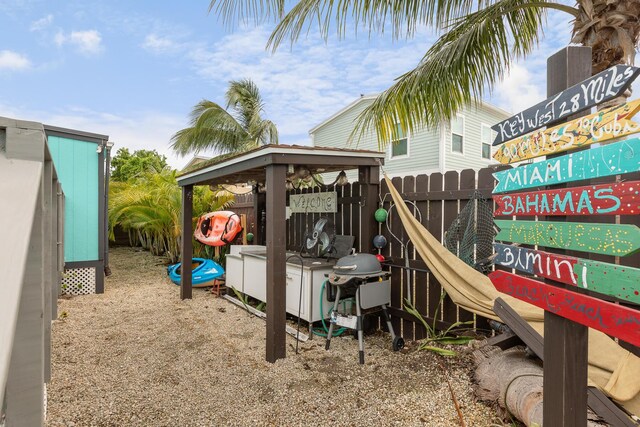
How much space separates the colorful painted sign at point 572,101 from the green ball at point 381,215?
2.39 meters

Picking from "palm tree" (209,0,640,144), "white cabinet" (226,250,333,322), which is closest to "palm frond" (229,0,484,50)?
"palm tree" (209,0,640,144)

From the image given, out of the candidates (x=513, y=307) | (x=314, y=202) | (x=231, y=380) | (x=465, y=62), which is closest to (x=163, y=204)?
(x=314, y=202)

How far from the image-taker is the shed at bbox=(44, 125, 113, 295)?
6281 mm

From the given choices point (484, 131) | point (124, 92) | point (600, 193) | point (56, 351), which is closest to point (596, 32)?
point (600, 193)

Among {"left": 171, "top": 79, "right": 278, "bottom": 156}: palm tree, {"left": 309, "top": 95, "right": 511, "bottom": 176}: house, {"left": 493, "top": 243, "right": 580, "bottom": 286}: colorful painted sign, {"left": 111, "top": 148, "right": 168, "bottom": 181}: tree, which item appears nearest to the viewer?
{"left": 493, "top": 243, "right": 580, "bottom": 286}: colorful painted sign

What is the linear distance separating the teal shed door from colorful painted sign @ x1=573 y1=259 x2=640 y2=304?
736cm

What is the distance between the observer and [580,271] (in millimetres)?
1326

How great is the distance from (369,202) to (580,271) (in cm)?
303

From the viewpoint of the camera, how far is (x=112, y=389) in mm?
2961

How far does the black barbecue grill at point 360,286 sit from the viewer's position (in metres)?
3.59

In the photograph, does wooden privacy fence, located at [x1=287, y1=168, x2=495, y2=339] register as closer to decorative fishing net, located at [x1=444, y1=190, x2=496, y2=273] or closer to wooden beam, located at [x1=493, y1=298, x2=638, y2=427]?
Result: decorative fishing net, located at [x1=444, y1=190, x2=496, y2=273]

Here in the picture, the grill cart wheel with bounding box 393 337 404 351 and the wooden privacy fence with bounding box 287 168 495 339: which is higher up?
the wooden privacy fence with bounding box 287 168 495 339

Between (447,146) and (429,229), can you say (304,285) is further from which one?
(447,146)

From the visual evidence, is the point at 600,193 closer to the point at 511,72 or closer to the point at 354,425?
the point at 354,425
